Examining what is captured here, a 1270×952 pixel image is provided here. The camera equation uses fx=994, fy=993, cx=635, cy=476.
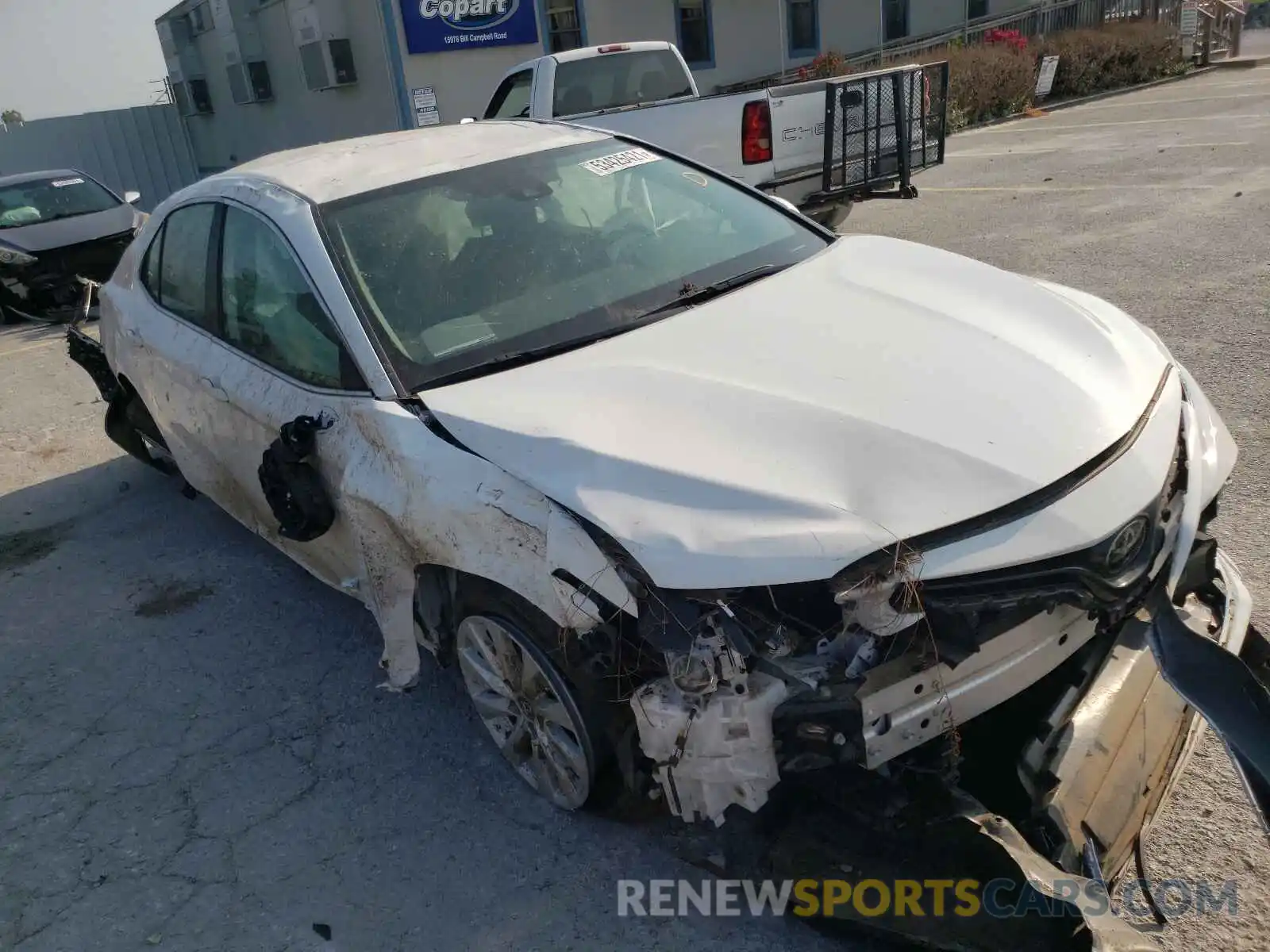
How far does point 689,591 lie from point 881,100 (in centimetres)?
776

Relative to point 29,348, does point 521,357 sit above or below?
above

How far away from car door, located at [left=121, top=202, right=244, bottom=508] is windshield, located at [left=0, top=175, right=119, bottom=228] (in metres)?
8.03

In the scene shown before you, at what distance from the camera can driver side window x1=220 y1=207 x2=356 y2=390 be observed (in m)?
3.13

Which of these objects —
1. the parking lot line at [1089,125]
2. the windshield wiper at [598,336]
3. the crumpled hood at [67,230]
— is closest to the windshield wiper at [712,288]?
the windshield wiper at [598,336]

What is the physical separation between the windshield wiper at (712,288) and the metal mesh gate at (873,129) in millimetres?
5513

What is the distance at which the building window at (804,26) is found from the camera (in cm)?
2088

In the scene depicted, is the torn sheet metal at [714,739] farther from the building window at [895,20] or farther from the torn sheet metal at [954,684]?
the building window at [895,20]

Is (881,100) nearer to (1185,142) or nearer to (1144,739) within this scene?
(1185,142)

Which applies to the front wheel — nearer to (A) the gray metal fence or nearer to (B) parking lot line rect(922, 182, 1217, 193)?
(B) parking lot line rect(922, 182, 1217, 193)

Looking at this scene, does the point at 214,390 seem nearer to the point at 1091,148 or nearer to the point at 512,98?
the point at 512,98

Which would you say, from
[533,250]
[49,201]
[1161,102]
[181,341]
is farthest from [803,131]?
[1161,102]

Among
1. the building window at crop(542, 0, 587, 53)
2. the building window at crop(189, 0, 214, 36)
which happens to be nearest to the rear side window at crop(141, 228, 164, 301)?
the building window at crop(542, 0, 587, 53)

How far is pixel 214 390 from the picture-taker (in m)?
3.76

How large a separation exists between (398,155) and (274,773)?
2248mm
